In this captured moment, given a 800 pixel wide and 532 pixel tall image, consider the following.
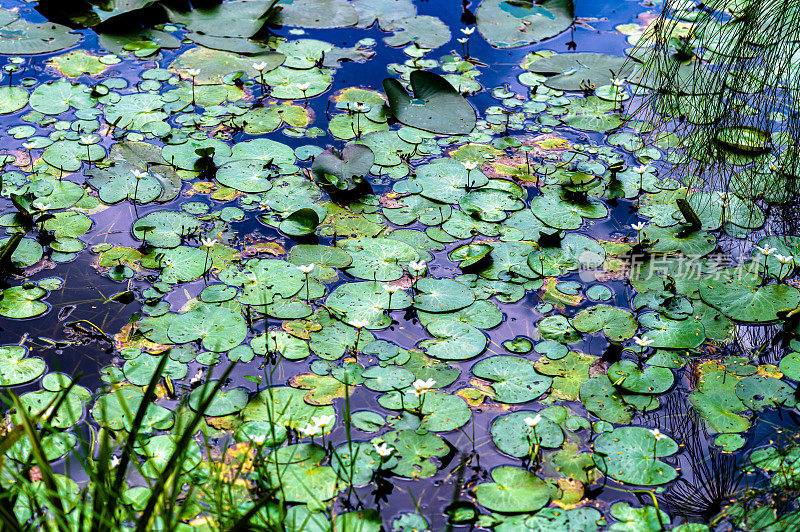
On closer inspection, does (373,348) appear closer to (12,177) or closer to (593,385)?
(593,385)

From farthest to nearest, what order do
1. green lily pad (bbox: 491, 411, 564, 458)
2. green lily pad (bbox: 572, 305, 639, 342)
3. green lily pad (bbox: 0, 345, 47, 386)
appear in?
1. green lily pad (bbox: 572, 305, 639, 342)
2. green lily pad (bbox: 0, 345, 47, 386)
3. green lily pad (bbox: 491, 411, 564, 458)

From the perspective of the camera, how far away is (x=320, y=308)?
2.45 m

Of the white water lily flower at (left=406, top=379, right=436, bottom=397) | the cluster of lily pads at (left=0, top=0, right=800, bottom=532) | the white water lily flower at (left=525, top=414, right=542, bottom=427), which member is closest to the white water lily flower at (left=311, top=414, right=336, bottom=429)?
the cluster of lily pads at (left=0, top=0, right=800, bottom=532)

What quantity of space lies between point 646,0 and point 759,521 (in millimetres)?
3862

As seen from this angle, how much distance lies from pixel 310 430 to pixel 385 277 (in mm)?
820

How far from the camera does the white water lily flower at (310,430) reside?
1.89 metres

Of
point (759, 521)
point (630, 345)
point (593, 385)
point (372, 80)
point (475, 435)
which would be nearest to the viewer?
point (759, 521)

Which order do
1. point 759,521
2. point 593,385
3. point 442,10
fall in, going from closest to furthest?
point 759,521
point 593,385
point 442,10

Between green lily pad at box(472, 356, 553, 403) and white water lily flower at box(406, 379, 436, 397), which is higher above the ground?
white water lily flower at box(406, 379, 436, 397)

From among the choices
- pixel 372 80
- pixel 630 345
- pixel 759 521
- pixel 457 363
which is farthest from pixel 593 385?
pixel 372 80

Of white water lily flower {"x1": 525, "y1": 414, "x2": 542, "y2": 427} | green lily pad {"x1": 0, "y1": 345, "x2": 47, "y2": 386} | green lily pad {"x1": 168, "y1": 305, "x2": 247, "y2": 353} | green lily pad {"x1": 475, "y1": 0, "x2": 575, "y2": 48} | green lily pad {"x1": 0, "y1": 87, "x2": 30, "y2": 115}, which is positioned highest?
green lily pad {"x1": 475, "y1": 0, "x2": 575, "y2": 48}

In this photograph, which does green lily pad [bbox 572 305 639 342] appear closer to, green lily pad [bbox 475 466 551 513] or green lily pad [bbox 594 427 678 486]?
green lily pad [bbox 594 427 678 486]

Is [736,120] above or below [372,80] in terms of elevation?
above

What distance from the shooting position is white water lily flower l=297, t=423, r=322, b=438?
189cm
